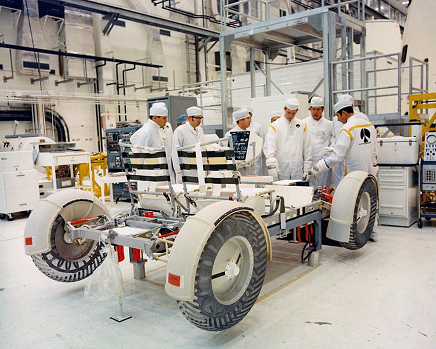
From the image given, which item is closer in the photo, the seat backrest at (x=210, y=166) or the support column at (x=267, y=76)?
the seat backrest at (x=210, y=166)

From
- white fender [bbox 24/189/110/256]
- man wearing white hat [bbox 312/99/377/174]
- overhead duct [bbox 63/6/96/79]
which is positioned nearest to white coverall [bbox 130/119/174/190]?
white fender [bbox 24/189/110/256]

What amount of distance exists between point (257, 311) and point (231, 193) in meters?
0.84

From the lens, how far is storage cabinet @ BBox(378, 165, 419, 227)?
5.00 metres

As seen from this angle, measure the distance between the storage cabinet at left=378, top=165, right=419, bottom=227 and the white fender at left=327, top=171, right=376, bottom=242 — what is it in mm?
1569

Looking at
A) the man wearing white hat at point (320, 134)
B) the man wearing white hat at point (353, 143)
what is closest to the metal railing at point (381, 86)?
the man wearing white hat at point (320, 134)

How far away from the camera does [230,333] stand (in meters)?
2.54

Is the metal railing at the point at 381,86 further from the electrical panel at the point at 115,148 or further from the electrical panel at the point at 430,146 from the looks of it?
the electrical panel at the point at 115,148

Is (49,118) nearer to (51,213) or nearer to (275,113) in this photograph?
(275,113)

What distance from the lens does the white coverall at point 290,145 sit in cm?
500

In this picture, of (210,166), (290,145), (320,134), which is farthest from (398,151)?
(210,166)

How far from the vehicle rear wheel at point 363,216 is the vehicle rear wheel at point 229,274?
1.41 m

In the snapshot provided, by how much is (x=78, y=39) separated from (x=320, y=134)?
7.54 meters

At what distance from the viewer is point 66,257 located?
335 centimetres

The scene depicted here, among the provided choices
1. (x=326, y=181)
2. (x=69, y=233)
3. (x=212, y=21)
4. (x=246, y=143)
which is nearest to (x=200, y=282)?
(x=69, y=233)
